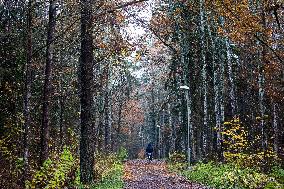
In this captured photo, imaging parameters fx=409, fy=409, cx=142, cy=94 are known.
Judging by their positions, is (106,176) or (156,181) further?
(106,176)

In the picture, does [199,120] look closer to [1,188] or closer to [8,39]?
[8,39]

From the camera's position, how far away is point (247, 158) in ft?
53.8

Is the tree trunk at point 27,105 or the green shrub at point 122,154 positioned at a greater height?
the tree trunk at point 27,105

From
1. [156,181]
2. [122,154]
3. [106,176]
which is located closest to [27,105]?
[156,181]

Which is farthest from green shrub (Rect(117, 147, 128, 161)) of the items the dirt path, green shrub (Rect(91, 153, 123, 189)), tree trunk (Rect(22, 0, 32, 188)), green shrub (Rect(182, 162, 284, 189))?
tree trunk (Rect(22, 0, 32, 188))

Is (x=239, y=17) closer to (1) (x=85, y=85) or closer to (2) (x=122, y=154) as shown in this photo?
(1) (x=85, y=85)

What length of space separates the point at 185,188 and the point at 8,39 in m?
7.70

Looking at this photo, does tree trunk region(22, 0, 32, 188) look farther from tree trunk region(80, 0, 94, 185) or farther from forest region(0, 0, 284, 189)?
tree trunk region(80, 0, 94, 185)

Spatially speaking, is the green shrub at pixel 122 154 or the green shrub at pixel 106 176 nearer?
the green shrub at pixel 106 176

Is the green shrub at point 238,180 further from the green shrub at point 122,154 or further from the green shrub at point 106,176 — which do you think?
the green shrub at point 122,154

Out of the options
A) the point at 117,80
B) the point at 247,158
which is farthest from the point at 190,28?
the point at 117,80

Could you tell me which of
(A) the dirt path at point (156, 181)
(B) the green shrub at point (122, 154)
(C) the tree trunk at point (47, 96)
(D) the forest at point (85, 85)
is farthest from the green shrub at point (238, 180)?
(B) the green shrub at point (122, 154)

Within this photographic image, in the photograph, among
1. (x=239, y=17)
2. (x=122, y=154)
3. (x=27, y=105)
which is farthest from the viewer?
(x=122, y=154)

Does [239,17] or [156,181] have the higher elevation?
[239,17]
